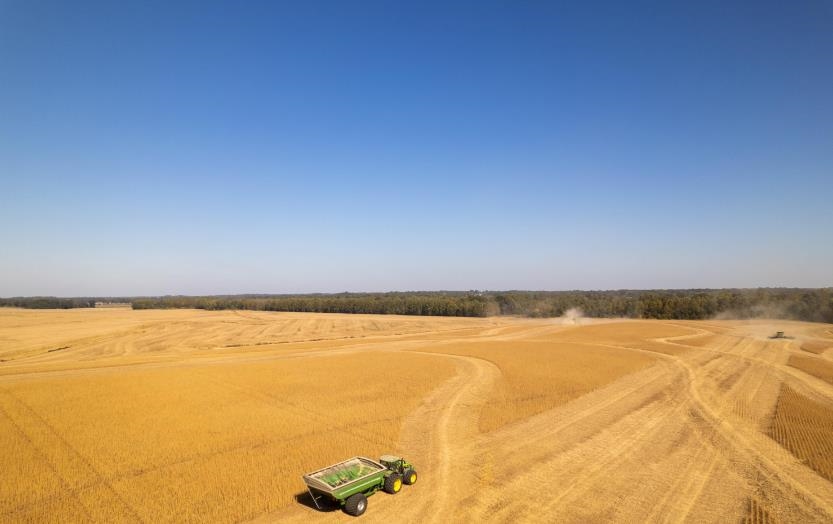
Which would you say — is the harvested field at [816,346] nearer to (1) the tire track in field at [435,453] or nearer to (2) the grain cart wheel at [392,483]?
(1) the tire track in field at [435,453]

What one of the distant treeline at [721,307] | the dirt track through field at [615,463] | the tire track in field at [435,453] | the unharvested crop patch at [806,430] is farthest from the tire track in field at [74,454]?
the distant treeline at [721,307]

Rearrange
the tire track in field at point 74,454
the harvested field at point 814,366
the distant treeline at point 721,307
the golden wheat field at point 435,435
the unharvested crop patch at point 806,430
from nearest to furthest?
the tire track in field at point 74,454 < the golden wheat field at point 435,435 < the unharvested crop patch at point 806,430 < the harvested field at point 814,366 < the distant treeline at point 721,307

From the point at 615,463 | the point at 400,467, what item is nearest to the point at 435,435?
the point at 400,467

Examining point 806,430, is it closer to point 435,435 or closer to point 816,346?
point 435,435

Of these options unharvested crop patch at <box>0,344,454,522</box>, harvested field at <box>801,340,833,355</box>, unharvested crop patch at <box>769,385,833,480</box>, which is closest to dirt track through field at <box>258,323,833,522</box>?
unharvested crop patch at <box>769,385,833,480</box>

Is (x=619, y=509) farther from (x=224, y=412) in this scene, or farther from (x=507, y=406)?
(x=224, y=412)

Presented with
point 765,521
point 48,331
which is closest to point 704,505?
point 765,521
